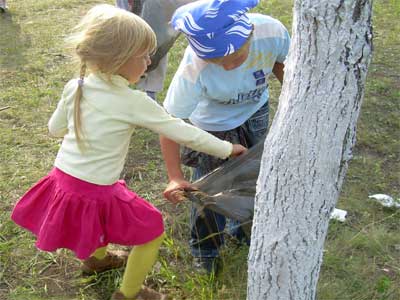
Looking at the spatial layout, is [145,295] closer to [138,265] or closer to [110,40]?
[138,265]

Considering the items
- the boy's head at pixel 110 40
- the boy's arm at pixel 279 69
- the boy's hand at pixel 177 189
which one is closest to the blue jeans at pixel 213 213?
the boy's arm at pixel 279 69

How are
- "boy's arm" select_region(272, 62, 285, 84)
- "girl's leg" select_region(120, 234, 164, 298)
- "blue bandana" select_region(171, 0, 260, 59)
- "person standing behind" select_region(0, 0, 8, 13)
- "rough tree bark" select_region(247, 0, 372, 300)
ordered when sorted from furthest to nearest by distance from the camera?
"person standing behind" select_region(0, 0, 8, 13)
"boy's arm" select_region(272, 62, 285, 84)
"girl's leg" select_region(120, 234, 164, 298)
"blue bandana" select_region(171, 0, 260, 59)
"rough tree bark" select_region(247, 0, 372, 300)

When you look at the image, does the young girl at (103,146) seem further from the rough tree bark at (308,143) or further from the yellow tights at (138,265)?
the rough tree bark at (308,143)

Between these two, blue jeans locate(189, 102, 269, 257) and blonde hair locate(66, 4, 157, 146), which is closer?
blonde hair locate(66, 4, 157, 146)

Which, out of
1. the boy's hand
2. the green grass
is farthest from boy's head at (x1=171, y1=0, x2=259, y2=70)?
the green grass

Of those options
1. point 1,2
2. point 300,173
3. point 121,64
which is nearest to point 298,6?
point 300,173

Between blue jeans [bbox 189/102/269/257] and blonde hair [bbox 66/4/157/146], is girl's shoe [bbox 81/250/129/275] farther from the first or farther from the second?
blonde hair [bbox 66/4/157/146]

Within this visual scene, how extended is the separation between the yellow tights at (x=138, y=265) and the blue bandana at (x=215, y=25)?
0.80 metres

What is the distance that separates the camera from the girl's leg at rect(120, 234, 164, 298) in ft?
8.05

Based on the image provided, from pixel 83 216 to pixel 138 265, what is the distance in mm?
338

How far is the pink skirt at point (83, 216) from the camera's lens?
229cm

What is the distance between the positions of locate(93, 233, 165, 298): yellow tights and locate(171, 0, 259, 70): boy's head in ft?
2.59

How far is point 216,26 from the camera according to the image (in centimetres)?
209

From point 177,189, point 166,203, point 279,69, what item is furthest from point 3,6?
point 177,189
